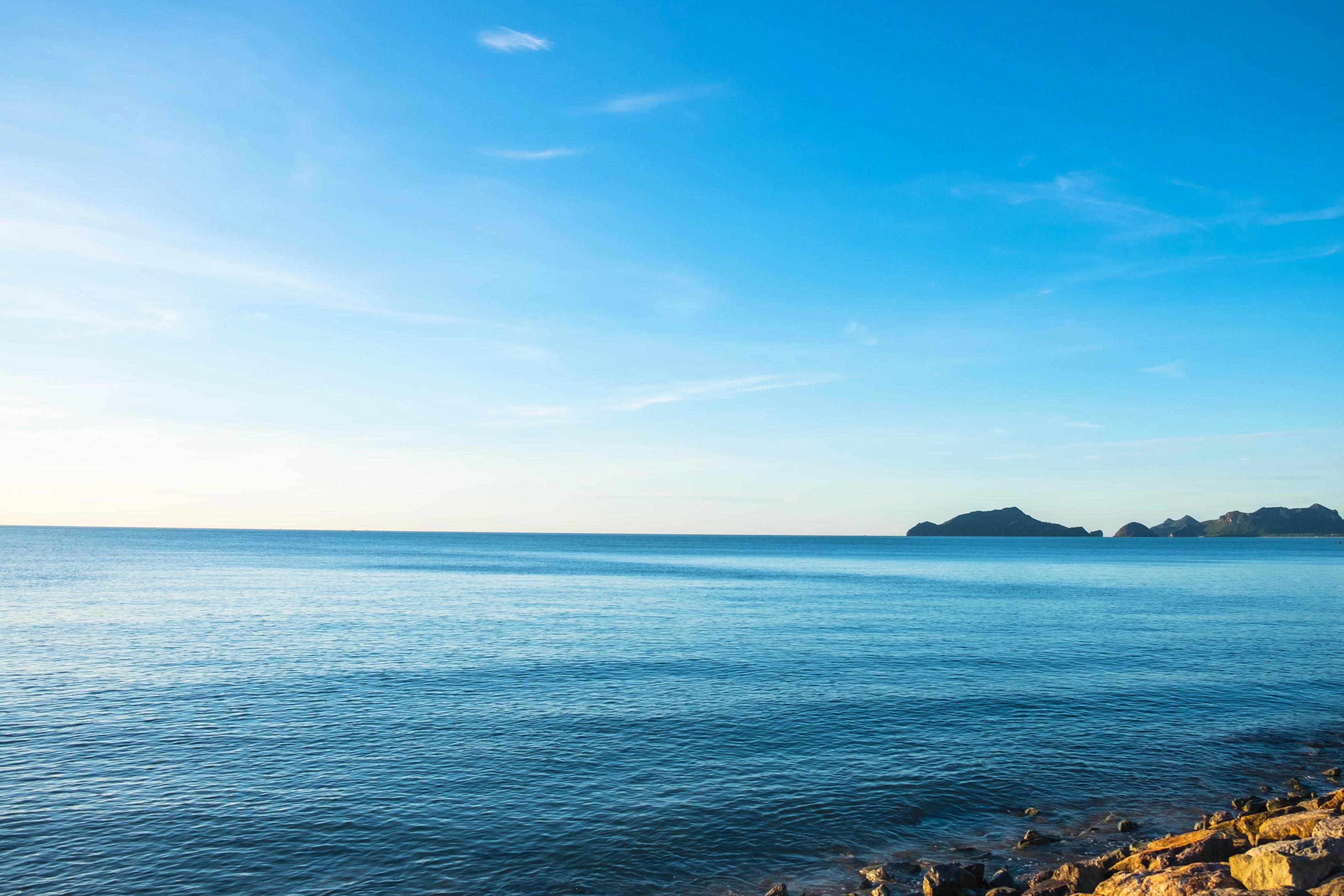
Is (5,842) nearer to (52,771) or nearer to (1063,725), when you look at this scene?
(52,771)

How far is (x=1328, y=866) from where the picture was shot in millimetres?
18156

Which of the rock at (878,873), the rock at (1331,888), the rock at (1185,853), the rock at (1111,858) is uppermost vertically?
the rock at (1331,888)

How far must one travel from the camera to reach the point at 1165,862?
2177cm

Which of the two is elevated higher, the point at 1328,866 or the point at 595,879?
the point at 1328,866

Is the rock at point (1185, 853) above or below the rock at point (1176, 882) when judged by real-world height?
below

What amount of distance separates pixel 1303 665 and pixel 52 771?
7541 cm

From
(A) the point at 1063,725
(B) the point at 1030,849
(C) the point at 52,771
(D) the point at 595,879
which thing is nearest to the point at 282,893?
(D) the point at 595,879

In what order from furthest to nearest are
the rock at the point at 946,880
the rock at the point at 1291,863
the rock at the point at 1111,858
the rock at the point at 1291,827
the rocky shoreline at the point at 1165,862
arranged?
the rock at the point at 1111,858, the rock at the point at 946,880, the rock at the point at 1291,827, the rocky shoreline at the point at 1165,862, the rock at the point at 1291,863

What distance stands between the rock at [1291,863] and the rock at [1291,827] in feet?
12.7

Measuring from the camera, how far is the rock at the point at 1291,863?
17875 mm

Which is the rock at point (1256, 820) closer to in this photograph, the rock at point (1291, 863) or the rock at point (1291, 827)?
the rock at point (1291, 827)

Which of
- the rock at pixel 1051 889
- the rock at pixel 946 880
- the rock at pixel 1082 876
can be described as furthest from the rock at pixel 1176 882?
the rock at pixel 946 880

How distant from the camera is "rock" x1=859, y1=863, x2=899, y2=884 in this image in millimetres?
23672

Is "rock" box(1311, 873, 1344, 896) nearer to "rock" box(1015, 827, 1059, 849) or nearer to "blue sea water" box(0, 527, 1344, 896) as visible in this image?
"rock" box(1015, 827, 1059, 849)
